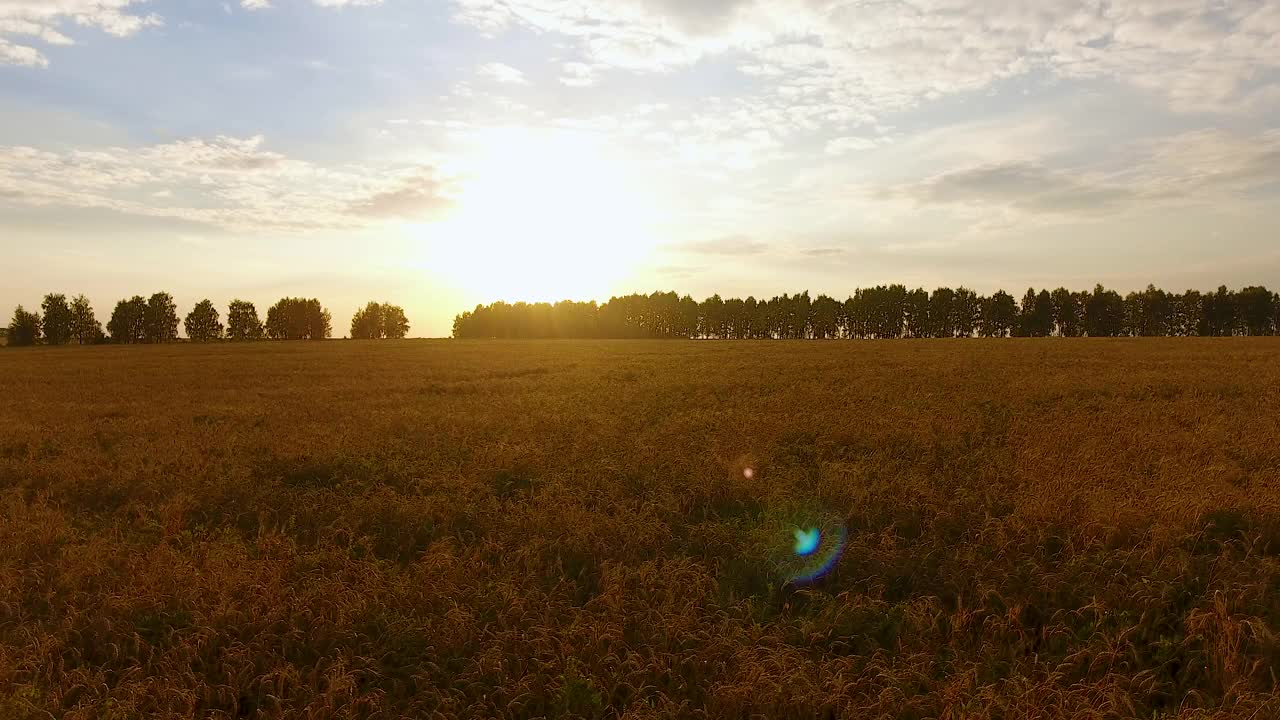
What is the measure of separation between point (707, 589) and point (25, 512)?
9731mm

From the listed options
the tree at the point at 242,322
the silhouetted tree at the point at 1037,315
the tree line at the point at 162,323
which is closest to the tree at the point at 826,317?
the silhouetted tree at the point at 1037,315

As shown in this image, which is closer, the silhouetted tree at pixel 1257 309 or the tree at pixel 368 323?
the silhouetted tree at pixel 1257 309

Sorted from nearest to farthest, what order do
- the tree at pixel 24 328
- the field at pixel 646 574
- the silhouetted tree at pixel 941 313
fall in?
the field at pixel 646 574, the tree at pixel 24 328, the silhouetted tree at pixel 941 313

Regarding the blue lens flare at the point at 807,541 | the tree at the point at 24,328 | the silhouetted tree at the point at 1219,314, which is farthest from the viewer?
the silhouetted tree at the point at 1219,314

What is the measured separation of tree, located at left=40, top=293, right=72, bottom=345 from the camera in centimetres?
11812

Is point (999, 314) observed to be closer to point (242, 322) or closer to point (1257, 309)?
point (1257, 309)

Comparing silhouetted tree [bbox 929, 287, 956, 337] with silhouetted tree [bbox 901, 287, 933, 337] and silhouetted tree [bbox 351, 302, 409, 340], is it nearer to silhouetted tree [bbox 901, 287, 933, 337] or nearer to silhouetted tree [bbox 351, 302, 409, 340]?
Answer: silhouetted tree [bbox 901, 287, 933, 337]

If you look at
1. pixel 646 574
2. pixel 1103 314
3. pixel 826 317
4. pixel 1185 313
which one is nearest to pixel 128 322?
pixel 826 317

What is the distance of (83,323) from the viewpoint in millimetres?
121875

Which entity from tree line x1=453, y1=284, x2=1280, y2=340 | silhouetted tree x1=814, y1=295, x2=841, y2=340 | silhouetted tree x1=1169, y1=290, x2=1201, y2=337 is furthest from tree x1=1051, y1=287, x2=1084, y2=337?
silhouetted tree x1=814, y1=295, x2=841, y2=340

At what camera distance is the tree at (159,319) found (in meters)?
124

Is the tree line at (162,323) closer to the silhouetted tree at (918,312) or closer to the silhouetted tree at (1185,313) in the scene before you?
the silhouetted tree at (918,312)

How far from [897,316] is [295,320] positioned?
124757mm

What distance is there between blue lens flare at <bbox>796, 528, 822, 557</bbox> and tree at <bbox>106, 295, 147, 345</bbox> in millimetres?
147267
